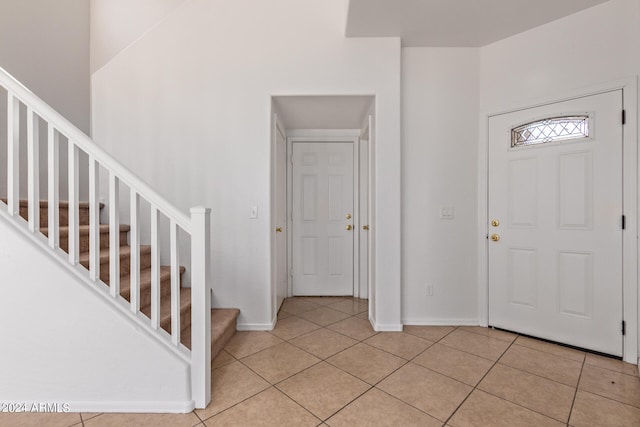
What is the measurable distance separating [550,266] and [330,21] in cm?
281

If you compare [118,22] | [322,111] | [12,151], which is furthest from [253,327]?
[118,22]

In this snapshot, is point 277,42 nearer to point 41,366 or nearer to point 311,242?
point 311,242

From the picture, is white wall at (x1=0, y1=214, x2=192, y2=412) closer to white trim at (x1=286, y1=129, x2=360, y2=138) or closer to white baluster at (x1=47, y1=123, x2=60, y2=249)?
white baluster at (x1=47, y1=123, x2=60, y2=249)

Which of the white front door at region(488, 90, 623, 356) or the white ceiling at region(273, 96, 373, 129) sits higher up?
the white ceiling at region(273, 96, 373, 129)

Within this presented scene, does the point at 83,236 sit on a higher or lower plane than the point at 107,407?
→ higher

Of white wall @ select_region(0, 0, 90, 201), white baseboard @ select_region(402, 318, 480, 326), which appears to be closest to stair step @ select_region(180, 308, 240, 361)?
white baseboard @ select_region(402, 318, 480, 326)

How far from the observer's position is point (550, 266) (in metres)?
2.23

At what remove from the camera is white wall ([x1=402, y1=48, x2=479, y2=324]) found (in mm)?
2535

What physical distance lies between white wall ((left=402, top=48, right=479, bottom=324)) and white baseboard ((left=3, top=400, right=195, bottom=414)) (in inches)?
75.7

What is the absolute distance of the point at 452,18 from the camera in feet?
7.17

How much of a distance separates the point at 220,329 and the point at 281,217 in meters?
1.38

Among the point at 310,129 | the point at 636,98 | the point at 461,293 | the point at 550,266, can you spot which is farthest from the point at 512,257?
the point at 310,129

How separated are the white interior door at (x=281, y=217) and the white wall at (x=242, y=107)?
426mm

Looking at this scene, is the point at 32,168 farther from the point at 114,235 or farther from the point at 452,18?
the point at 452,18
